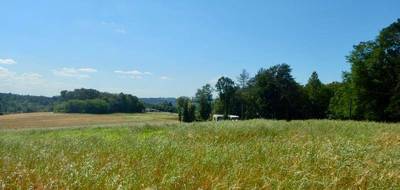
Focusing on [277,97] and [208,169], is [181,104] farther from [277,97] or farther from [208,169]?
[208,169]

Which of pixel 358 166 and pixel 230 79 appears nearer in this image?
pixel 358 166

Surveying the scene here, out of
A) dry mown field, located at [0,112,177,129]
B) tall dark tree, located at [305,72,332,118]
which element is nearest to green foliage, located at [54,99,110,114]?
dry mown field, located at [0,112,177,129]

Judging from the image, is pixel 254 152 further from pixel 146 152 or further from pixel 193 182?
pixel 193 182

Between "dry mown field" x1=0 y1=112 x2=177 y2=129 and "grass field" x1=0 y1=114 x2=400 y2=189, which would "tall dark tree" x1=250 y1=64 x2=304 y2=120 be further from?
"grass field" x1=0 y1=114 x2=400 y2=189

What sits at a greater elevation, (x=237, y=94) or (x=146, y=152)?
(x=237, y=94)

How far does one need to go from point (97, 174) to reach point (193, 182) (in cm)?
118

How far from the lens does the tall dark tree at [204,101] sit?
10338cm

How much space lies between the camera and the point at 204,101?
104 meters

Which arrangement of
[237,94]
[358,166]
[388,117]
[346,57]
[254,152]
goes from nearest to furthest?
[358,166] < [254,152] < [388,117] < [346,57] < [237,94]

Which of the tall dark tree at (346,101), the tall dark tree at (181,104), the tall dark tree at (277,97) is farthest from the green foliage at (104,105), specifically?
the tall dark tree at (346,101)

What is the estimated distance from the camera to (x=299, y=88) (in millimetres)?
81750

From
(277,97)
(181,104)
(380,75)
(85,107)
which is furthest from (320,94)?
(85,107)

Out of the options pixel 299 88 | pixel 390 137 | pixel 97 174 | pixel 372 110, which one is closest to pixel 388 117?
pixel 372 110

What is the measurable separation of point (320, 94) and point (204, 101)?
3184 cm
